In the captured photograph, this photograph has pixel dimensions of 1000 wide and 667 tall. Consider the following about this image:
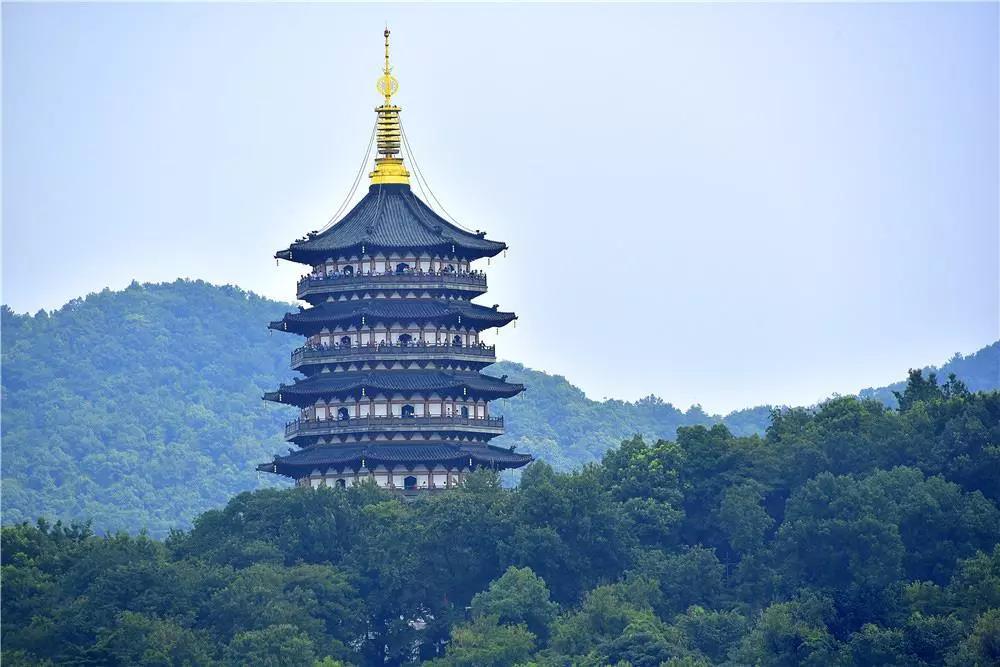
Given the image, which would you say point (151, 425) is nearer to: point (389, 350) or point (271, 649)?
point (389, 350)

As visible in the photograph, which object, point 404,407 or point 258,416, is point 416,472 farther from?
point 258,416

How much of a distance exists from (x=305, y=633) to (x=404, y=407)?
43.1 feet

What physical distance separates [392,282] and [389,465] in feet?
20.0

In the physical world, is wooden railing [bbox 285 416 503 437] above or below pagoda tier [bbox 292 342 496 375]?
below

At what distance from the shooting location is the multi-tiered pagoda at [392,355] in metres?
87.4

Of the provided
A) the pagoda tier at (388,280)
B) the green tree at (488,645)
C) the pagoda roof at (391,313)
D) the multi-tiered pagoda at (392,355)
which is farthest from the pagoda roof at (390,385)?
the green tree at (488,645)

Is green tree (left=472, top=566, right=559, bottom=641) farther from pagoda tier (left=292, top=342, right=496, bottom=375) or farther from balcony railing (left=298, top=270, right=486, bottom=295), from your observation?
balcony railing (left=298, top=270, right=486, bottom=295)

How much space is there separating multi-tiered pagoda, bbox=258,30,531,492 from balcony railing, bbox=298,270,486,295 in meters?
0.03

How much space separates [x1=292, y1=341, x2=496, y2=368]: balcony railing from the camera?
88000 mm

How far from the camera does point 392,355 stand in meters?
88.0

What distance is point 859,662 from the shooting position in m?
74.5

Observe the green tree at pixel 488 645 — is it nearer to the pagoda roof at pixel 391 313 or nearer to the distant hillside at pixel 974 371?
the pagoda roof at pixel 391 313

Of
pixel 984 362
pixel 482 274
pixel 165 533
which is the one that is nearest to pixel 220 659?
pixel 482 274

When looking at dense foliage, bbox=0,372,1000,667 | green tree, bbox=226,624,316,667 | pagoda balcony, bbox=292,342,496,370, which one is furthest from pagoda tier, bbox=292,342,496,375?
green tree, bbox=226,624,316,667
